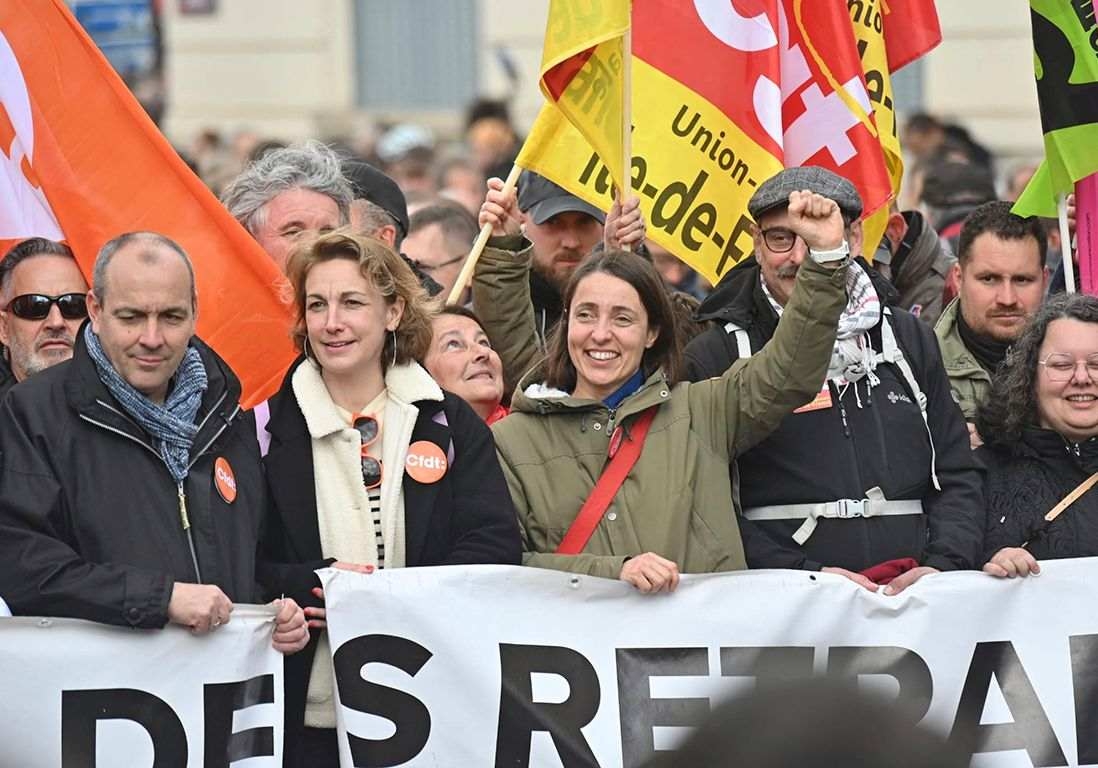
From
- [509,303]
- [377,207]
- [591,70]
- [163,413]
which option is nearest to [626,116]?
[591,70]

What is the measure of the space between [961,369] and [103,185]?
103 inches

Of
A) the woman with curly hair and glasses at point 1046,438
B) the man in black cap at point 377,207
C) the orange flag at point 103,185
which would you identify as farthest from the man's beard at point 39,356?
the woman with curly hair and glasses at point 1046,438

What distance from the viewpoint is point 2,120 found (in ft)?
20.9

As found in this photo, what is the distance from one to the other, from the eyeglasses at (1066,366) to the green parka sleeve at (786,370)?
81cm

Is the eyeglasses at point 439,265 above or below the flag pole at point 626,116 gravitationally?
below

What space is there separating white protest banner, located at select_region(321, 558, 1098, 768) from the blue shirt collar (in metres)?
0.49

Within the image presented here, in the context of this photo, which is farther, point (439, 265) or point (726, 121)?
point (439, 265)

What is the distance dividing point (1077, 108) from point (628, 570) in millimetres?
2335

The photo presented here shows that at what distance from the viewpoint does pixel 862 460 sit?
18.0 ft

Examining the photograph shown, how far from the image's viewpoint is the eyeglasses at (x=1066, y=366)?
5750mm

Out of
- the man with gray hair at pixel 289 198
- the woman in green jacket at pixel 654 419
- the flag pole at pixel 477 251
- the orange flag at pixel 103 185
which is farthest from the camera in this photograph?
the man with gray hair at pixel 289 198

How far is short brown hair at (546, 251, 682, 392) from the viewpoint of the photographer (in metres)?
5.53

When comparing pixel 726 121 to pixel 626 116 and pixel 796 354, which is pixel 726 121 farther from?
pixel 796 354

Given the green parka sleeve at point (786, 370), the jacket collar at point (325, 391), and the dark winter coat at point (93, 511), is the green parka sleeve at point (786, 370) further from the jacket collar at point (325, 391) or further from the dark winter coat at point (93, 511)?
the dark winter coat at point (93, 511)
